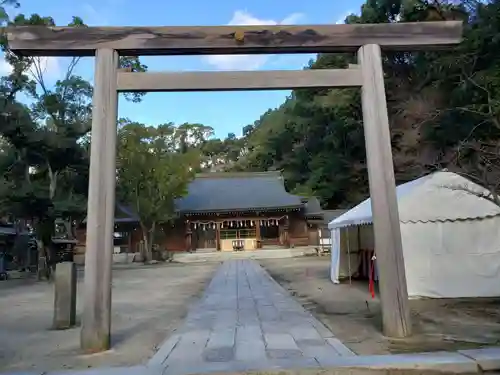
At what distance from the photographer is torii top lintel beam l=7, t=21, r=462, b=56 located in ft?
18.6

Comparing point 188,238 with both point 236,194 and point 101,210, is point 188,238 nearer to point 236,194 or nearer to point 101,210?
point 236,194

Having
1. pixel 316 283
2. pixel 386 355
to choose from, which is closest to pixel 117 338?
pixel 386 355

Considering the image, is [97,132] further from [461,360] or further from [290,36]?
[461,360]

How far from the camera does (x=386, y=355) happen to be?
14.8 ft

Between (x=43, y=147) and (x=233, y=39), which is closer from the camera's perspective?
(x=233, y=39)

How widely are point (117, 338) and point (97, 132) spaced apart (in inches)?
114

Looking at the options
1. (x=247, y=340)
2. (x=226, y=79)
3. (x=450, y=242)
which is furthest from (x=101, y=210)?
(x=450, y=242)

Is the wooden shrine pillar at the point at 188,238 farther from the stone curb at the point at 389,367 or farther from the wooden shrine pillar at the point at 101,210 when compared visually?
the stone curb at the point at 389,367

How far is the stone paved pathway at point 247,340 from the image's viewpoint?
14.4 feet

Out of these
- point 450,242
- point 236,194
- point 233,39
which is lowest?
point 450,242

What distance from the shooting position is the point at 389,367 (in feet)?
13.4

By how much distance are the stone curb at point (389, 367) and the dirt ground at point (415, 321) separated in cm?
55

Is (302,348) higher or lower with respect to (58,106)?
lower

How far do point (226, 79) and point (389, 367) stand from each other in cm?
396
